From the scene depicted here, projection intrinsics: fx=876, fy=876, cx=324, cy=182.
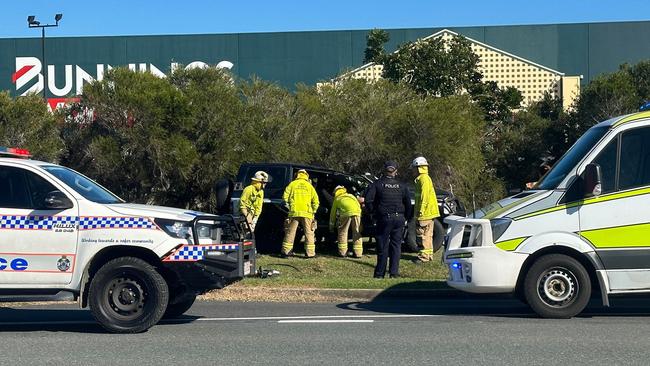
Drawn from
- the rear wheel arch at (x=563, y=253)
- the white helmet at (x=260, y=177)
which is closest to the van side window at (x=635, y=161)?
the rear wheel arch at (x=563, y=253)

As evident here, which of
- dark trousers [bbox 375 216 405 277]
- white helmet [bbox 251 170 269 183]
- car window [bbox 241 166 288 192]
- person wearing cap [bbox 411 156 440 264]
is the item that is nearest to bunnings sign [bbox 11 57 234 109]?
car window [bbox 241 166 288 192]

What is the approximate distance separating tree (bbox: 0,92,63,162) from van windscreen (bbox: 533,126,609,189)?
16298mm

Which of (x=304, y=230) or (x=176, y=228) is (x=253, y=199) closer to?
(x=304, y=230)

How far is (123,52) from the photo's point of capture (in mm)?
58000

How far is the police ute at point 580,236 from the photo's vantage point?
9570 millimetres

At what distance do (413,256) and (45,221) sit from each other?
8554 millimetres

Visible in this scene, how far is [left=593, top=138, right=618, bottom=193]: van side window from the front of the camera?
9.69m

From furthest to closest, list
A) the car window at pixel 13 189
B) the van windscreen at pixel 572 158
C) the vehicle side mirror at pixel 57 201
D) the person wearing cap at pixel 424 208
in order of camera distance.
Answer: the person wearing cap at pixel 424 208, the van windscreen at pixel 572 158, the car window at pixel 13 189, the vehicle side mirror at pixel 57 201

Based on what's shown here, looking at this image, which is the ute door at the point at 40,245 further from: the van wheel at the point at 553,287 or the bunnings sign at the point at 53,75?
the bunnings sign at the point at 53,75

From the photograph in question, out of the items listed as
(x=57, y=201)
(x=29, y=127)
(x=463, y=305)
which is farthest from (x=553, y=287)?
(x=29, y=127)

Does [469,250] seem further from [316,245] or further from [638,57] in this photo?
[638,57]

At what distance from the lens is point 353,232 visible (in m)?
16.4

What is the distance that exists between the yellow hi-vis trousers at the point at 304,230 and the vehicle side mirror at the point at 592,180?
715 centimetres

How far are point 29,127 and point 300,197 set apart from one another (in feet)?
36.3
